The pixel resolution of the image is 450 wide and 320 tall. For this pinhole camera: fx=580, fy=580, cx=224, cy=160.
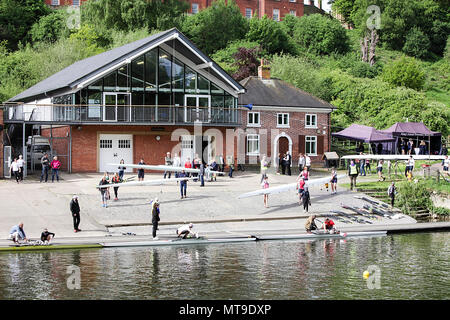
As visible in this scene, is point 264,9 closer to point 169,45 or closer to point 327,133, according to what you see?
point 327,133

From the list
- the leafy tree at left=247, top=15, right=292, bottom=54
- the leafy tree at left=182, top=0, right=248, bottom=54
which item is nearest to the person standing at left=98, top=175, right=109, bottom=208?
the leafy tree at left=182, top=0, right=248, bottom=54

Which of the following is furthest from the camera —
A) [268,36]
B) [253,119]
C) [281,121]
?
[268,36]

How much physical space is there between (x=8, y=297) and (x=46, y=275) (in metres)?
2.25

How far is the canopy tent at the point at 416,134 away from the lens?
48.9 meters

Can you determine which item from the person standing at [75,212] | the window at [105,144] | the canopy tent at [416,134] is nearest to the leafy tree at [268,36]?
the canopy tent at [416,134]

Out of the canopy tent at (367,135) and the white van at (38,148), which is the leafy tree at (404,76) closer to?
the canopy tent at (367,135)

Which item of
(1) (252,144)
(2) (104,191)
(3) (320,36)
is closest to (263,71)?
(1) (252,144)

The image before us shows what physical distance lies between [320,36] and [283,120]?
4291 centimetres

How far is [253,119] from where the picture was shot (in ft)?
164

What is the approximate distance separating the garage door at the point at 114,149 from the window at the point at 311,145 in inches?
672

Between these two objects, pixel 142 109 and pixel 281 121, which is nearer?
pixel 142 109

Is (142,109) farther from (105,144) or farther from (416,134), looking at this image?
(416,134)

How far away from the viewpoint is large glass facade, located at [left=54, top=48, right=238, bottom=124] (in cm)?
4084

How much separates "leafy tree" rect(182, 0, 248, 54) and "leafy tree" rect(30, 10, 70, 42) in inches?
635
